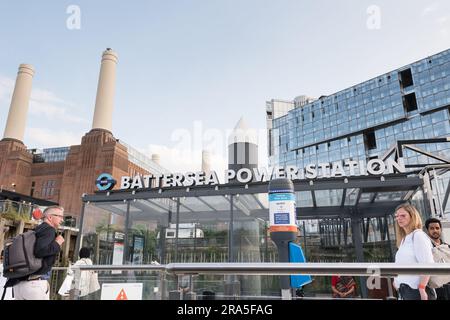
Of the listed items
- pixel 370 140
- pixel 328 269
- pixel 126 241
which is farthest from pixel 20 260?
pixel 370 140

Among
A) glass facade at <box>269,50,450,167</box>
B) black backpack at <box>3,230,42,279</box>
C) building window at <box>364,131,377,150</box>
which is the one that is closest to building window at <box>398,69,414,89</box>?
glass facade at <box>269,50,450,167</box>

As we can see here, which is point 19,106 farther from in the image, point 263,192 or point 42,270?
point 42,270

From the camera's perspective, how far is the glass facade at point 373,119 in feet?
183

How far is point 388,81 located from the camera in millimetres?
63156

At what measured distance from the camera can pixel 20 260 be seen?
3471 millimetres

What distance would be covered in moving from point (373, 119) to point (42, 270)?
228 ft

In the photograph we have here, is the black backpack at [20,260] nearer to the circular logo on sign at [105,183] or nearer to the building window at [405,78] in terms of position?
the circular logo on sign at [105,183]

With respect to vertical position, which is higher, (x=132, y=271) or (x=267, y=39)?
(x=267, y=39)

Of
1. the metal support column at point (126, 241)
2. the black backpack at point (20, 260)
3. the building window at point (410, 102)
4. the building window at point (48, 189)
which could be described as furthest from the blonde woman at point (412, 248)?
the building window at point (410, 102)

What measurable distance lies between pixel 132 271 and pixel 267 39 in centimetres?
1220

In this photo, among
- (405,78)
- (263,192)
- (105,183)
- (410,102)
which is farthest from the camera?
(405,78)
